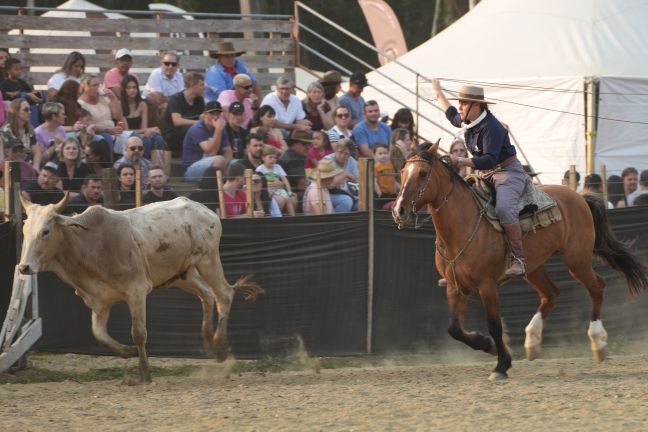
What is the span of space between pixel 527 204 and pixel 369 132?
5.35 metres

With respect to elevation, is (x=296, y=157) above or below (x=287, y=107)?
below

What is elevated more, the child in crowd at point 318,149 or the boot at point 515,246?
the child in crowd at point 318,149

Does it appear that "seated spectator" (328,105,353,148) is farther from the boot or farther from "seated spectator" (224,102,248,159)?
the boot

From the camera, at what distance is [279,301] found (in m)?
12.3

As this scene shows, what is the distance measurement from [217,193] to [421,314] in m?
2.80

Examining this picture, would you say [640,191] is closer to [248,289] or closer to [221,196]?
[221,196]

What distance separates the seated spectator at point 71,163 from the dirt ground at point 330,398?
83.3 inches

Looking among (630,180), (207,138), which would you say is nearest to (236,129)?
(207,138)

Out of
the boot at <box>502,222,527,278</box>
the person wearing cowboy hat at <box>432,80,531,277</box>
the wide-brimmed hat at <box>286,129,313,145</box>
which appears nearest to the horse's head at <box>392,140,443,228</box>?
the person wearing cowboy hat at <box>432,80,531,277</box>

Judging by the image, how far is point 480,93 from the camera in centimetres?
1041

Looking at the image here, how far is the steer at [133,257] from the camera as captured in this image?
33.2 feet

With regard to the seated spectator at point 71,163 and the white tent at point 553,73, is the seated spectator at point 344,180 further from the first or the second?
the white tent at point 553,73

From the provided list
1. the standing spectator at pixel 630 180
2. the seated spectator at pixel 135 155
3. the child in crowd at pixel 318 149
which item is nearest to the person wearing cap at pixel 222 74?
the child in crowd at pixel 318 149

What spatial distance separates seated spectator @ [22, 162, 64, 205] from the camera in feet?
39.7
